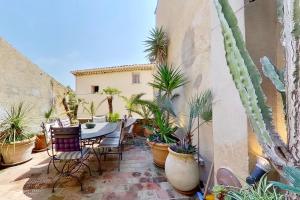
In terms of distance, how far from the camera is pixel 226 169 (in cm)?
158

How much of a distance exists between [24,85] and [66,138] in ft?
13.1

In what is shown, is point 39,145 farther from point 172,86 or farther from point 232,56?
point 232,56

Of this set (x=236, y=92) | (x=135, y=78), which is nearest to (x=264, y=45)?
(x=236, y=92)

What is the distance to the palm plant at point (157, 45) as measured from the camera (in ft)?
15.5

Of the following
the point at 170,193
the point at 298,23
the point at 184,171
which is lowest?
the point at 170,193

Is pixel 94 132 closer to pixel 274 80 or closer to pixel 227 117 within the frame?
pixel 227 117

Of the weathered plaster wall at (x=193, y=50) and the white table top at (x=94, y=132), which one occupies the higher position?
the weathered plaster wall at (x=193, y=50)

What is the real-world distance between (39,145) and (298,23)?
522cm

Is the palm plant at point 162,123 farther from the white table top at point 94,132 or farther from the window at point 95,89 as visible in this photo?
the window at point 95,89

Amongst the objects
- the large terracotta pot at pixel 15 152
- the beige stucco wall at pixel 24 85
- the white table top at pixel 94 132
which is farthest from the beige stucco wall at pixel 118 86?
the large terracotta pot at pixel 15 152

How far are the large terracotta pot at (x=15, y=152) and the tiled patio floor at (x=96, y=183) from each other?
16 cm

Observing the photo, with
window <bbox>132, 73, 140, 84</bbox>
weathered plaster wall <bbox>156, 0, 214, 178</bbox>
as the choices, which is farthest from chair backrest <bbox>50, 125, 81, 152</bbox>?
window <bbox>132, 73, 140, 84</bbox>

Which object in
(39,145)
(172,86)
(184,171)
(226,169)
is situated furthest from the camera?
(39,145)

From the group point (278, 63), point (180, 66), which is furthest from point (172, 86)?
point (278, 63)
